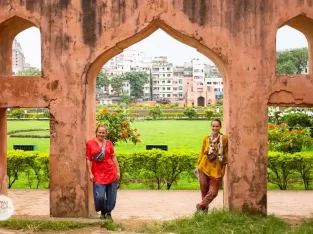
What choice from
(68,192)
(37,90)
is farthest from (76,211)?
(37,90)

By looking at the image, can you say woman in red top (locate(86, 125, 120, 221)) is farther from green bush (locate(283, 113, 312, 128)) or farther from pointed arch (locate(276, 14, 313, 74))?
green bush (locate(283, 113, 312, 128))

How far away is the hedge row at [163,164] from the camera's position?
9883mm

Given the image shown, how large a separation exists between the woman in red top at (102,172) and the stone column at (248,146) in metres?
1.62

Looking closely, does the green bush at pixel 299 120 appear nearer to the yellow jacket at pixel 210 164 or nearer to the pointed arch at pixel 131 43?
the pointed arch at pixel 131 43

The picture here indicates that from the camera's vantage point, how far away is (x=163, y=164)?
32.6 feet

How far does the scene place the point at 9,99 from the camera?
6.27 meters

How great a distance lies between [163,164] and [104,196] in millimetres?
4092

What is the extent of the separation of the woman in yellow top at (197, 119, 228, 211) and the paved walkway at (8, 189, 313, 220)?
87 cm

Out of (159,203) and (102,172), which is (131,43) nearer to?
(102,172)

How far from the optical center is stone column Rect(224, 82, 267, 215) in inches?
243

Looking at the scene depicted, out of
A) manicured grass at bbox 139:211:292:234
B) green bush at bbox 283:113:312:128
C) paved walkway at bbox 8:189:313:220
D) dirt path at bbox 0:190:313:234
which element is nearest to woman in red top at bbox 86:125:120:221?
dirt path at bbox 0:190:313:234

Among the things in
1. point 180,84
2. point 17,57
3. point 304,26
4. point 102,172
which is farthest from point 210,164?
point 17,57

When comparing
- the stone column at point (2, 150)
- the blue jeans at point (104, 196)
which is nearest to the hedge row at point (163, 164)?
the stone column at point (2, 150)

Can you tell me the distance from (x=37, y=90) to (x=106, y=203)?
180 centimetres
